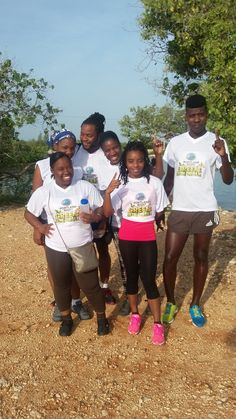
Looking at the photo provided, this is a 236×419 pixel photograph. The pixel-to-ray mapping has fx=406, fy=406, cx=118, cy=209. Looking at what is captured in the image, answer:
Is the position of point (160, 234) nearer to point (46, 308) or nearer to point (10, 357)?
point (46, 308)

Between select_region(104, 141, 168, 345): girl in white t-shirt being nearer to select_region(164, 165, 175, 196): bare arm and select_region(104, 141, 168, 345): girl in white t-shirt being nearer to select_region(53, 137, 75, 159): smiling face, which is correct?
select_region(164, 165, 175, 196): bare arm

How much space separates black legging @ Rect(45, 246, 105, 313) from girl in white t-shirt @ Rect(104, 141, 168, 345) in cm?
34

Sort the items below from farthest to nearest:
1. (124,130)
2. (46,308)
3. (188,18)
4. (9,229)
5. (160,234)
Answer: (124,130) < (9,229) < (160,234) < (188,18) < (46,308)

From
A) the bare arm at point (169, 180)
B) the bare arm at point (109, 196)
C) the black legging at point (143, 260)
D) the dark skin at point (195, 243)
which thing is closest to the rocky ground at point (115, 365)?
the dark skin at point (195, 243)

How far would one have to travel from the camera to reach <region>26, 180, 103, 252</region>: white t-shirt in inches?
128

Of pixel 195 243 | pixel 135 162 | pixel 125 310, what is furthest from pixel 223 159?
pixel 125 310

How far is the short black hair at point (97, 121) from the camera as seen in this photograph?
3637mm

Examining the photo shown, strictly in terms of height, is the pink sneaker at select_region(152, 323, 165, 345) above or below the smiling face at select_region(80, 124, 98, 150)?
below

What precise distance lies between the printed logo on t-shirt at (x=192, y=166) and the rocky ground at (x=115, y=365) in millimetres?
1412

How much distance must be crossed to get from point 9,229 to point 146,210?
Answer: 4593 mm

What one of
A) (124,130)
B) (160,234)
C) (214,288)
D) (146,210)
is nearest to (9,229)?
(160,234)

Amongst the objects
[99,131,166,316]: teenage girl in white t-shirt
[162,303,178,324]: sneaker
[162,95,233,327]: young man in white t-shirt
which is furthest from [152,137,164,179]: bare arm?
[162,303,178,324]: sneaker

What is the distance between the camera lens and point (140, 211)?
335cm

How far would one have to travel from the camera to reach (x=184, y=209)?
346cm
